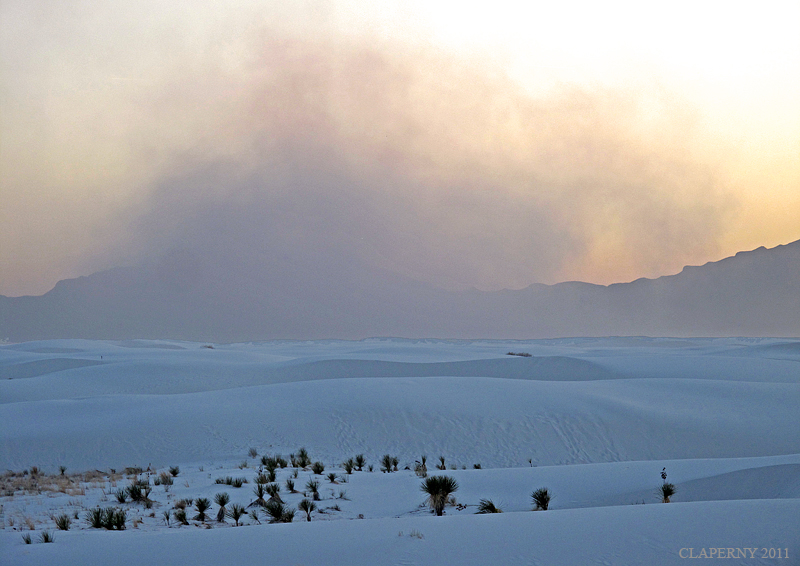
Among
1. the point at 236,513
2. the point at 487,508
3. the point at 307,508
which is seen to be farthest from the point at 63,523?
the point at 487,508

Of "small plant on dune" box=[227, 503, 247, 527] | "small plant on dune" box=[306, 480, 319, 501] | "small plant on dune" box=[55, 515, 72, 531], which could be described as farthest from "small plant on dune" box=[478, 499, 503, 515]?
"small plant on dune" box=[55, 515, 72, 531]

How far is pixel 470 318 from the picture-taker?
192750 millimetres

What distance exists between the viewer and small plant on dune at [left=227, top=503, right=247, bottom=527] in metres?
7.01

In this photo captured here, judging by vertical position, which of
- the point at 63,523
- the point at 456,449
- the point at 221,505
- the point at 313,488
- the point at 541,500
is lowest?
the point at 63,523

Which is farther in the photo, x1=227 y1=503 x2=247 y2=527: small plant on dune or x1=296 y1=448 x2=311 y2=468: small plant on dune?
x1=296 y1=448 x2=311 y2=468: small plant on dune

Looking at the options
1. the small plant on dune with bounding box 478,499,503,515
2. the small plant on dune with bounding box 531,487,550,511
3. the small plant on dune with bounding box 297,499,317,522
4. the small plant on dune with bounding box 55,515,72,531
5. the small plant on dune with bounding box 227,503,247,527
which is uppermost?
the small plant on dune with bounding box 531,487,550,511

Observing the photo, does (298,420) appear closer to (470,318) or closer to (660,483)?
(660,483)

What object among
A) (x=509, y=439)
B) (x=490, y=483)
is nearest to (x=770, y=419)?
(x=509, y=439)

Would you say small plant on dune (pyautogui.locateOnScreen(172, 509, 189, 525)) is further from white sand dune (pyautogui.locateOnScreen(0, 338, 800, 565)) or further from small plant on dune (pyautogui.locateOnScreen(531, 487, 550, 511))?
small plant on dune (pyautogui.locateOnScreen(531, 487, 550, 511))

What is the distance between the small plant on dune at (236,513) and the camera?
276 inches

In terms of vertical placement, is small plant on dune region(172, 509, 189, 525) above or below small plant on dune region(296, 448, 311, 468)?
below

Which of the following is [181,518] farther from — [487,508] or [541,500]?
[541,500]

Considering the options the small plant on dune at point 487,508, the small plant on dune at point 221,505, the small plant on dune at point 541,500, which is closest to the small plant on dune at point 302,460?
the small plant on dune at point 221,505

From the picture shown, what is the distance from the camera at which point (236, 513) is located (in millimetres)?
7043
